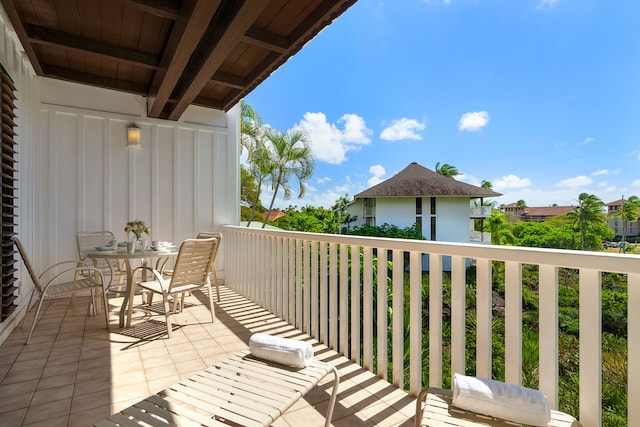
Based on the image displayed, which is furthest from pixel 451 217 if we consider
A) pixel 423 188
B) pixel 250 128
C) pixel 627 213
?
pixel 250 128

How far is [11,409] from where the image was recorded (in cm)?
195

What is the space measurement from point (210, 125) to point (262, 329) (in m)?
3.77

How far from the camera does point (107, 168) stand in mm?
4855

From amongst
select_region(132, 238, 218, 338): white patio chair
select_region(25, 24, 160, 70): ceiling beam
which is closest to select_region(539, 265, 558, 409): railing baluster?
select_region(132, 238, 218, 338): white patio chair

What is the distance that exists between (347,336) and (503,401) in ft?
5.23

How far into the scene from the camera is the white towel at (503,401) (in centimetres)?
112

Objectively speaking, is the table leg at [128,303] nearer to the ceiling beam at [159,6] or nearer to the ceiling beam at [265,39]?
the ceiling beam at [159,6]

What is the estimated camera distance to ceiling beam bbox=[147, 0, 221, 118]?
8.55ft

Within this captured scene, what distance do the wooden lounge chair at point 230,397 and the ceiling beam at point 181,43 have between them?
2.49 meters

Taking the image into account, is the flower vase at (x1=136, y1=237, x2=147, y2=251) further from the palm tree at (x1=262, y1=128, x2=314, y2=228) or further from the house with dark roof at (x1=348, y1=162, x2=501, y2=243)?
the house with dark roof at (x1=348, y1=162, x2=501, y2=243)

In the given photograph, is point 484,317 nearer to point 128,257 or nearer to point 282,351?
point 282,351

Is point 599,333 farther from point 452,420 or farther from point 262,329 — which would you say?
point 262,329

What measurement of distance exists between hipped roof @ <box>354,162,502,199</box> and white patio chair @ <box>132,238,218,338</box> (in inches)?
1007

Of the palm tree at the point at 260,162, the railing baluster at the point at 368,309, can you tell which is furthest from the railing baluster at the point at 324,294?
the palm tree at the point at 260,162
